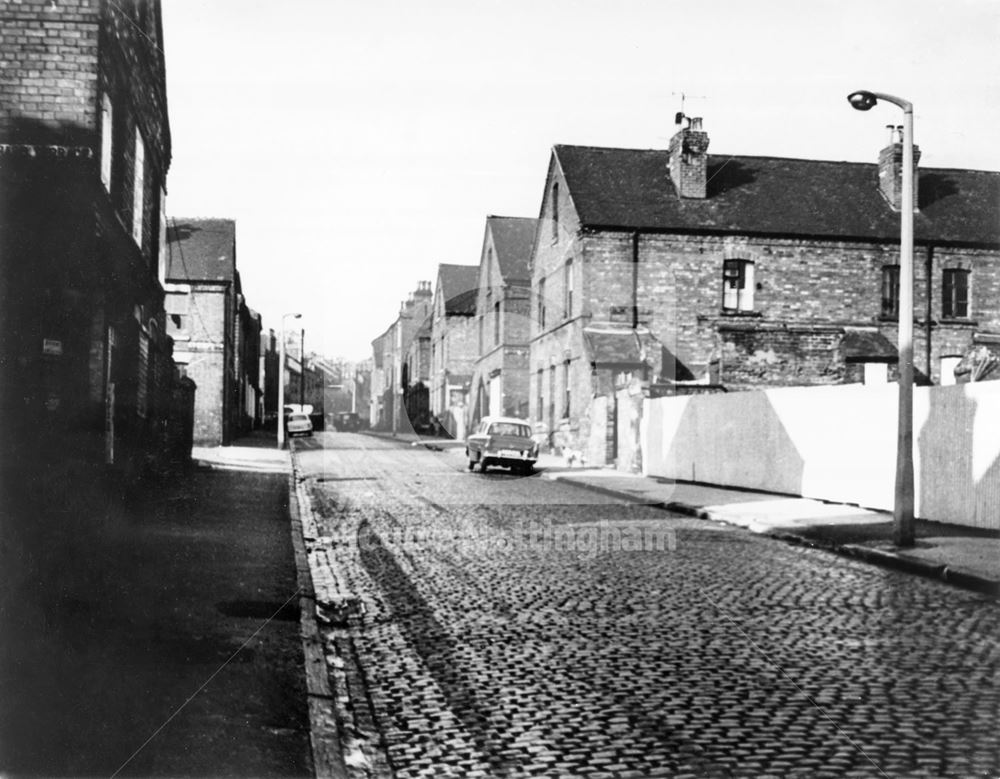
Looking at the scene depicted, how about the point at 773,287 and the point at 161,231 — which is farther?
the point at 773,287

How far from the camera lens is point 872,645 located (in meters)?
7.20

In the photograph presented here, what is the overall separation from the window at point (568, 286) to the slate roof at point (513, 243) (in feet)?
38.9

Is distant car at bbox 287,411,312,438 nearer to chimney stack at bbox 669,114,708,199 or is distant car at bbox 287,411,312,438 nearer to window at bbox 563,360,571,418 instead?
window at bbox 563,360,571,418

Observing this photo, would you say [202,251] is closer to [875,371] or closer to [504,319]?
[504,319]

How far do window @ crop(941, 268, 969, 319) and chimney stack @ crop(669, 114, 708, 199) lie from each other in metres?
8.92

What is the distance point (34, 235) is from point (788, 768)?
9300mm

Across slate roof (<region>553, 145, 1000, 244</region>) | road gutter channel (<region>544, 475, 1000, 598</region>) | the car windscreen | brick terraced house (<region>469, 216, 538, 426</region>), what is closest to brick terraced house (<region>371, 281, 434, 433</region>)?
brick terraced house (<region>469, 216, 538, 426</region>)

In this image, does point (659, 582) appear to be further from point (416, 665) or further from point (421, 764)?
point (421, 764)

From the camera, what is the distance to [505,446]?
90.3 ft

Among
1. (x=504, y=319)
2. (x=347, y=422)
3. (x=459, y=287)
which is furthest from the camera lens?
(x=347, y=422)

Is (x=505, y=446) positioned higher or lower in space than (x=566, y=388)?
lower

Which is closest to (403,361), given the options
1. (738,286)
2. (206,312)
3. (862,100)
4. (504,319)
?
(504,319)

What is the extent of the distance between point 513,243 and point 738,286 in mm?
17308

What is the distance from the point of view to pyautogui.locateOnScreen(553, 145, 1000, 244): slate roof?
3322cm
